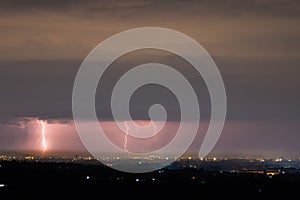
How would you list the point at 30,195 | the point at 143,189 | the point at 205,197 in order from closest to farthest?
1. the point at 30,195
2. the point at 205,197
3. the point at 143,189

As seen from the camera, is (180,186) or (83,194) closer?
(83,194)

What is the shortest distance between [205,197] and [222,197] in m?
2.72

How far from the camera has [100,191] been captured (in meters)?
100

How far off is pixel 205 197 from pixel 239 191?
15.6m

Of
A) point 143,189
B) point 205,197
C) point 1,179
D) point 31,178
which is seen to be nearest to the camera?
point 205,197

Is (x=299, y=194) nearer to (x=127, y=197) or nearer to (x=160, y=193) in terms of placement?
(x=160, y=193)

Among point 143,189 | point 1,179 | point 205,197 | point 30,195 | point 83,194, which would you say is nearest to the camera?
point 30,195

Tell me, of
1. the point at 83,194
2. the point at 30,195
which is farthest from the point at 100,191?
the point at 30,195

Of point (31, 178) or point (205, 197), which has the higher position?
point (31, 178)

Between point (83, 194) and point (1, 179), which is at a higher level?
point (1, 179)

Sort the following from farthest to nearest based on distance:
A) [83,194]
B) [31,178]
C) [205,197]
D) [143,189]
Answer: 1. [31,178]
2. [143,189]
3. [205,197]
4. [83,194]

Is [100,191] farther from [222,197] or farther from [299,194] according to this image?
[299,194]

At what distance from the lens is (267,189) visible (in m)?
123

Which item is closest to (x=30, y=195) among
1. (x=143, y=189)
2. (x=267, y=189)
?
(x=143, y=189)
